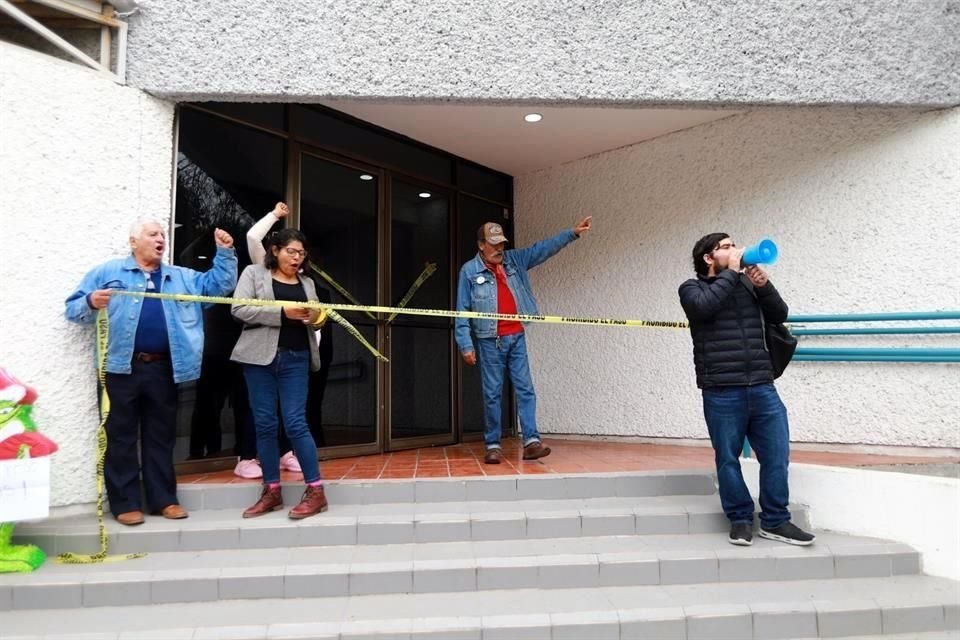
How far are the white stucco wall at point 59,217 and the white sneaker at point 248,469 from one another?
88 centimetres

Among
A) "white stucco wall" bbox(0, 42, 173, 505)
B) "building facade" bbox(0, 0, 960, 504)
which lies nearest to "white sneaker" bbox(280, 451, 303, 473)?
"building facade" bbox(0, 0, 960, 504)

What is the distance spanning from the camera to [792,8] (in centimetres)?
420

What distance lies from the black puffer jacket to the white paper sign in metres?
3.50

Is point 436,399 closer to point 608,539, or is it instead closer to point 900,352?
point 608,539

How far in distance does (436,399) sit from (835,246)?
3683 millimetres

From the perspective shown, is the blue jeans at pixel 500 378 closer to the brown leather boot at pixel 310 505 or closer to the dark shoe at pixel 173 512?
the brown leather boot at pixel 310 505

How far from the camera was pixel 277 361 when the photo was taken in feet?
11.8

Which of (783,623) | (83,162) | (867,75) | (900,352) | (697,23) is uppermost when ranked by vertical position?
(697,23)

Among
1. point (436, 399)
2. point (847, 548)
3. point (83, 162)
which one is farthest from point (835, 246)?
point (83, 162)

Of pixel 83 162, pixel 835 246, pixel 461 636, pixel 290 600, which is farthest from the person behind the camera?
pixel 835 246

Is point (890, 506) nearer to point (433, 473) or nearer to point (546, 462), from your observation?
point (546, 462)

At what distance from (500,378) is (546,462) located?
732 millimetres

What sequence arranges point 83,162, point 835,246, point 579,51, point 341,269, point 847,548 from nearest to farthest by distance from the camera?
1. point 847,548
2. point 83,162
3. point 579,51
4. point 835,246
5. point 341,269

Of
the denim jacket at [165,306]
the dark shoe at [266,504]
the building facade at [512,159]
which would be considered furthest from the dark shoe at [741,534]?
the denim jacket at [165,306]
